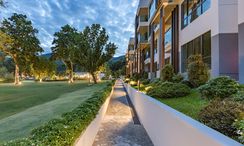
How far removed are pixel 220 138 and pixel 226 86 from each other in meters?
6.03

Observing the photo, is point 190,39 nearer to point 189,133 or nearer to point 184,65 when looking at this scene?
point 184,65

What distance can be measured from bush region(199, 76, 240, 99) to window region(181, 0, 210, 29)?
846 centimetres

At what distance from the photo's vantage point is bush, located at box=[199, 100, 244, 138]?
5.32m

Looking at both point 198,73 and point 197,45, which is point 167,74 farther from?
point 198,73

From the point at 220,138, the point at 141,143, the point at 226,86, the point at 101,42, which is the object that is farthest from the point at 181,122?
the point at 101,42

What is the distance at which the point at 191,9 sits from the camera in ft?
68.5

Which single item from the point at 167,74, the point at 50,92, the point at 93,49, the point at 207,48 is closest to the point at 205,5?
the point at 207,48

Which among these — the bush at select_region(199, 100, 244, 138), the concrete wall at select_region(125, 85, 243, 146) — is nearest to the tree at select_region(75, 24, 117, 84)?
the concrete wall at select_region(125, 85, 243, 146)

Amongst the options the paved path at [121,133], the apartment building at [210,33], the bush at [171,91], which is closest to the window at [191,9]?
the apartment building at [210,33]

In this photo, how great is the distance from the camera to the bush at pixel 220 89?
9.07m

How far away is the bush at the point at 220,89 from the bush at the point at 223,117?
3.14 m

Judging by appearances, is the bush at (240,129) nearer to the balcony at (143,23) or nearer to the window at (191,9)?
the window at (191,9)

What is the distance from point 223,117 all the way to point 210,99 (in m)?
3.84

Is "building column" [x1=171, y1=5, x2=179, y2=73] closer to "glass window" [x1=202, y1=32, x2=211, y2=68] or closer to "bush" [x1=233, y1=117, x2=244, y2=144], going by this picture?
"glass window" [x1=202, y1=32, x2=211, y2=68]
